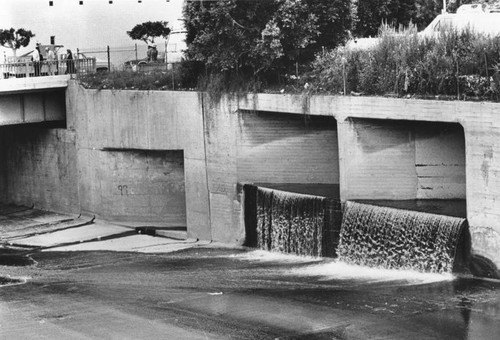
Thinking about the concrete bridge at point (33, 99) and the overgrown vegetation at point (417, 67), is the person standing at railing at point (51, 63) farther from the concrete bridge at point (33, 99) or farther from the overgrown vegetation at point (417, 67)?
the overgrown vegetation at point (417, 67)

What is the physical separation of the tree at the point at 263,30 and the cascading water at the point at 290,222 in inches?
209

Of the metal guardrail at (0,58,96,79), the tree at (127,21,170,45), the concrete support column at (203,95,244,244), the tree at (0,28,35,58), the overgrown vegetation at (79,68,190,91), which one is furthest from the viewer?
the tree at (127,21,170,45)

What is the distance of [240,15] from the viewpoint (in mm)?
46281

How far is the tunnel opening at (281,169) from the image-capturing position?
145 feet

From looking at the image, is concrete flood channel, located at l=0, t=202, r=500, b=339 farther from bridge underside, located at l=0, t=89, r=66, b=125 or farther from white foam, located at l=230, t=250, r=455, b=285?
bridge underside, located at l=0, t=89, r=66, b=125

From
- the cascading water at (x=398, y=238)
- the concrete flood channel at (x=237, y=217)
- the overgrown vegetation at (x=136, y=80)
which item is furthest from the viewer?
the overgrown vegetation at (x=136, y=80)

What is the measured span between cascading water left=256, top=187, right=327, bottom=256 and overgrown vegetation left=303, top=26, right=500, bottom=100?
4.31m

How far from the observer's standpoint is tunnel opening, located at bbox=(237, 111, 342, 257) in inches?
1742

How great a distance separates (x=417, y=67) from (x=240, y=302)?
36.2ft

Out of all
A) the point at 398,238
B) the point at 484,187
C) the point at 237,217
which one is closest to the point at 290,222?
the point at 237,217

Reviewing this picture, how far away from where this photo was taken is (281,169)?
4622cm

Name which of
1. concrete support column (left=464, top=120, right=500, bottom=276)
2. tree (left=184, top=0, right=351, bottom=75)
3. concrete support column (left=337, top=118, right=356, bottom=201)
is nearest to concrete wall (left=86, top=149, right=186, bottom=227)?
tree (left=184, top=0, right=351, bottom=75)

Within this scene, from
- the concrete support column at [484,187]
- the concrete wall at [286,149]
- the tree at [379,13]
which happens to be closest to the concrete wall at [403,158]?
the concrete wall at [286,149]

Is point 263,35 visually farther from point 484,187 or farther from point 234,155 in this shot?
point 484,187
